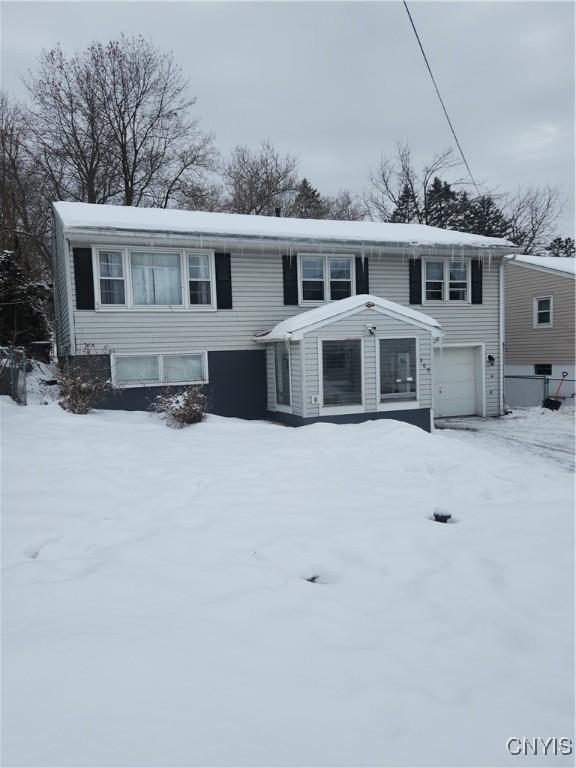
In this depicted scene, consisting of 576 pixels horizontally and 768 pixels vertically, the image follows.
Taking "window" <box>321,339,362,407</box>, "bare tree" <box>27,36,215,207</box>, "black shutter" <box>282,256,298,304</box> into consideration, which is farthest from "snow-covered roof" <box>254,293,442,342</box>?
"bare tree" <box>27,36,215,207</box>

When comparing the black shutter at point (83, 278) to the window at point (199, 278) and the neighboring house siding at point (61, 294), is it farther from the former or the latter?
the window at point (199, 278)

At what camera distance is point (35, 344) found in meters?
14.4

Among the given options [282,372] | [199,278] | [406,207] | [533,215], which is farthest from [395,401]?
[533,215]

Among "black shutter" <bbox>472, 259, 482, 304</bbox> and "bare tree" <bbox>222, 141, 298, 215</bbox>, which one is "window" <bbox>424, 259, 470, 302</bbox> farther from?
"bare tree" <bbox>222, 141, 298, 215</bbox>

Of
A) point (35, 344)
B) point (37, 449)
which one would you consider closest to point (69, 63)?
point (35, 344)

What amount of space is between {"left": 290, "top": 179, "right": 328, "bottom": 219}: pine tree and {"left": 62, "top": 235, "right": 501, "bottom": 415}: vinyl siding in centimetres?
1546

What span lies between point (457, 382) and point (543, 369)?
5687 millimetres

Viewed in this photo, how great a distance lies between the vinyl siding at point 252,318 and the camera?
1081cm

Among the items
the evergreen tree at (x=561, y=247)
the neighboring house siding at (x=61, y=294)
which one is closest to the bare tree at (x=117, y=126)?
the neighboring house siding at (x=61, y=294)

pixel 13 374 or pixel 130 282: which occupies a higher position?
pixel 130 282

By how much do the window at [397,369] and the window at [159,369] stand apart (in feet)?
13.5

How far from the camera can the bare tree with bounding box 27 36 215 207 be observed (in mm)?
20281

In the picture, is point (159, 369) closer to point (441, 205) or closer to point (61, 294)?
point (61, 294)

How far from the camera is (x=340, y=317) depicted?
412 inches
